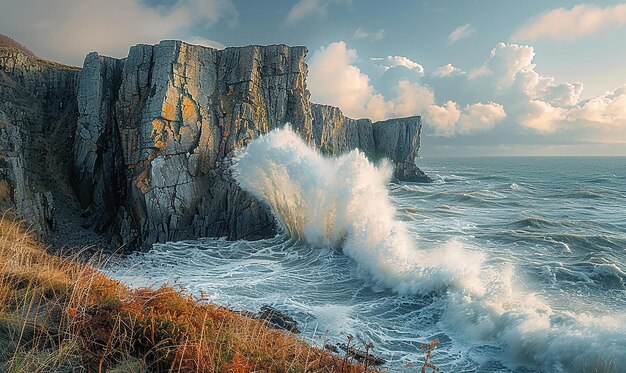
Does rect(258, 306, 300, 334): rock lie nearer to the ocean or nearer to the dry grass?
the ocean

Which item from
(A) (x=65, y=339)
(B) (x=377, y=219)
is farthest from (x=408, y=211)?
(A) (x=65, y=339)

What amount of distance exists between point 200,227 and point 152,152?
5.33 meters

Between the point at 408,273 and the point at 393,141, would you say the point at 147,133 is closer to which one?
the point at 408,273

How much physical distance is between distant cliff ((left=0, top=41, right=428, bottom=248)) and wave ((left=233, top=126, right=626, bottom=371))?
200 cm

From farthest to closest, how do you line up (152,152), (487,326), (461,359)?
1. (152,152)
2. (487,326)
3. (461,359)

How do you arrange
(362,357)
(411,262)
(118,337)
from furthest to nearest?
(411,262) < (362,357) < (118,337)

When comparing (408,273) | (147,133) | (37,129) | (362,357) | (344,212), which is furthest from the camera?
(37,129)

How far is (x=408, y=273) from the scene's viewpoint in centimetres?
1394

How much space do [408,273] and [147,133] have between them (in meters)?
17.2

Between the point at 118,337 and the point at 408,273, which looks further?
the point at 408,273

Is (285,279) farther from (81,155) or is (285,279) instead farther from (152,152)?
(81,155)

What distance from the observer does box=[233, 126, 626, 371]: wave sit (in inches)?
356

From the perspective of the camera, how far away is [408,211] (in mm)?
31047

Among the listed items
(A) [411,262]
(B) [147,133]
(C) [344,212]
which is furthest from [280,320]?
(B) [147,133]
